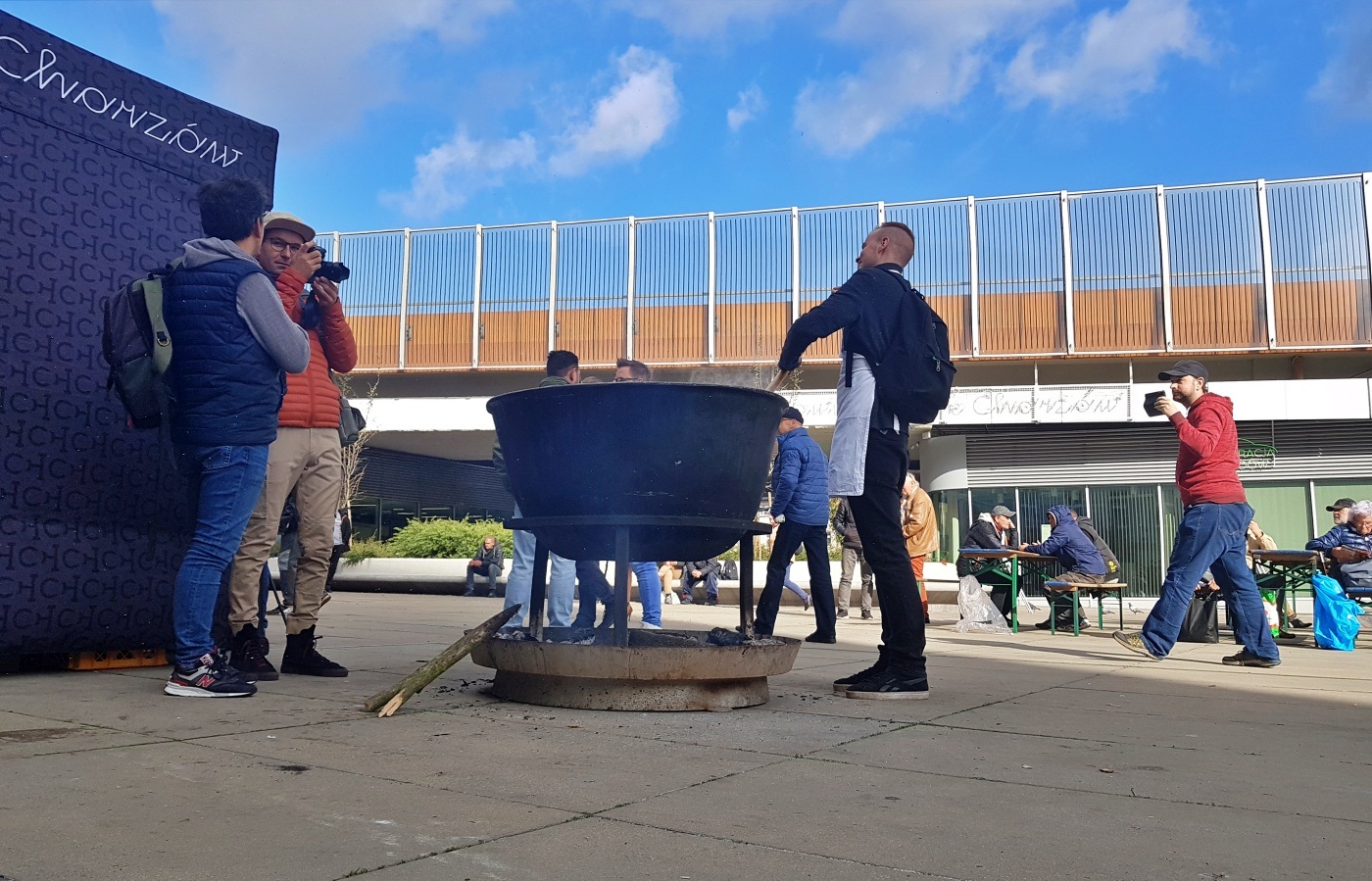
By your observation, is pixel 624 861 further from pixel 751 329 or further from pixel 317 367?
pixel 751 329

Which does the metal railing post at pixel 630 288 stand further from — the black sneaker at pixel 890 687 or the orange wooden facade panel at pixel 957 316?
Result: the black sneaker at pixel 890 687

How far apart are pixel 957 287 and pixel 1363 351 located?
9.94 meters

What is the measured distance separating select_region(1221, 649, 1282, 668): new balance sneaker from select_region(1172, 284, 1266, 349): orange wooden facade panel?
21.6 metres

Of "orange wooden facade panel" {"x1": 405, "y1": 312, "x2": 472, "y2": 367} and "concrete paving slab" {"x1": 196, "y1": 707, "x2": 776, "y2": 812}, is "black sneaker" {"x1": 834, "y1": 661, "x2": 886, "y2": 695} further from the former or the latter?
"orange wooden facade panel" {"x1": 405, "y1": 312, "x2": 472, "y2": 367}

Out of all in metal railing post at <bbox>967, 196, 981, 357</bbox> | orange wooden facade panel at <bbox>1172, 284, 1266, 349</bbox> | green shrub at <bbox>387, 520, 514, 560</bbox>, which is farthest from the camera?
metal railing post at <bbox>967, 196, 981, 357</bbox>

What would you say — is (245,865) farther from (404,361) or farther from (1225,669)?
(404,361)

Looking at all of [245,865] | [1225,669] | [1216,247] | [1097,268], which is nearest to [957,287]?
[1097,268]

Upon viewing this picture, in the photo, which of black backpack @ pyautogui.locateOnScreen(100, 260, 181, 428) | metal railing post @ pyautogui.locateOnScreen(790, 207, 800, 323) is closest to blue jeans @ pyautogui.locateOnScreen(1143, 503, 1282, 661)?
black backpack @ pyautogui.locateOnScreen(100, 260, 181, 428)

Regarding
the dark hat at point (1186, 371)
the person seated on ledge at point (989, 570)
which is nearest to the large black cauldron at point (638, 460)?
the dark hat at point (1186, 371)

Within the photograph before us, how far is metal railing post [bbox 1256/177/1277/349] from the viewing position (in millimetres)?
26281

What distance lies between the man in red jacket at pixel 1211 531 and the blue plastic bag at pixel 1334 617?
2853mm

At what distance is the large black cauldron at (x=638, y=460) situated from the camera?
4.06 meters

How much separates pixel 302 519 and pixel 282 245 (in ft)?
4.07

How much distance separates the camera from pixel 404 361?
31.1 meters
